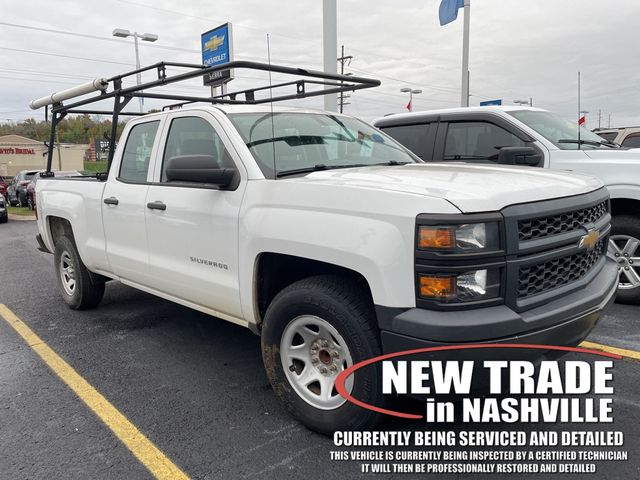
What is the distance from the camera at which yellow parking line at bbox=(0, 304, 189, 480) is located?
2.75 meters

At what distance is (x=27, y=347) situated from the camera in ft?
15.1

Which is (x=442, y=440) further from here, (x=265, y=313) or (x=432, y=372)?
(x=265, y=313)

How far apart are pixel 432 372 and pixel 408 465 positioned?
64 centimetres

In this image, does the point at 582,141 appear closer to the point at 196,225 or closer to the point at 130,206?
the point at 196,225

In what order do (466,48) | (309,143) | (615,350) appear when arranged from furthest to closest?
(466,48) → (615,350) → (309,143)

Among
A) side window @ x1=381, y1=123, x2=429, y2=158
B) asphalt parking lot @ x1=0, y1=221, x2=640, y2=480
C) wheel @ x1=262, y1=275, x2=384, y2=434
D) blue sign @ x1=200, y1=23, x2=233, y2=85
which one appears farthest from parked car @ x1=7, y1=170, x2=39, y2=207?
wheel @ x1=262, y1=275, x2=384, y2=434

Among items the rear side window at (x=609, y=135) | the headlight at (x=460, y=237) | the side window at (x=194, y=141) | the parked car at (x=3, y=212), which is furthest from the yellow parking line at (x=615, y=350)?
the parked car at (x=3, y=212)

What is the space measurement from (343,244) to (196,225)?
4.46ft

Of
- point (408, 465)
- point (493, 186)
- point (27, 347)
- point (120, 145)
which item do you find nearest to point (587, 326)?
point (493, 186)

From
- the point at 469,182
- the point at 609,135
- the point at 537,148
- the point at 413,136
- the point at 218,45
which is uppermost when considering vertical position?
the point at 218,45

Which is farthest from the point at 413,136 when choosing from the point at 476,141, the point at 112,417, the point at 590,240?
the point at 112,417

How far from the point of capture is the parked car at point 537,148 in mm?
5199

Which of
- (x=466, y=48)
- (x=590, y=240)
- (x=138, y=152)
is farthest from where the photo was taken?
(x=466, y=48)

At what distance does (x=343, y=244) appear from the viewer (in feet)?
8.68
